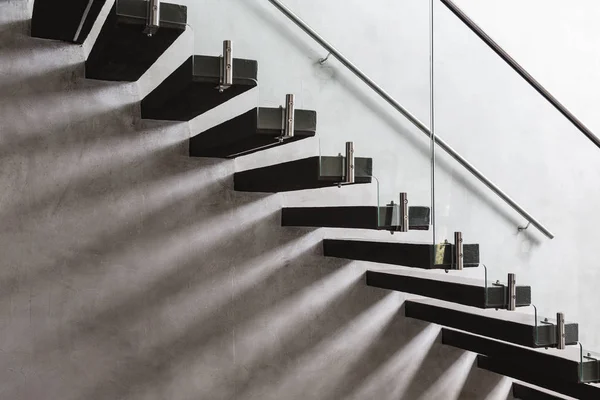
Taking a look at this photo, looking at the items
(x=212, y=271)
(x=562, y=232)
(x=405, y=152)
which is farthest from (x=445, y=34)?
(x=562, y=232)

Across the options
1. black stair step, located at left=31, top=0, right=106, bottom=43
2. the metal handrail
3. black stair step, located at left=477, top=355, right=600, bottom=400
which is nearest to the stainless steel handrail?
the metal handrail

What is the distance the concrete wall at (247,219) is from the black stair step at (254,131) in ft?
0.43

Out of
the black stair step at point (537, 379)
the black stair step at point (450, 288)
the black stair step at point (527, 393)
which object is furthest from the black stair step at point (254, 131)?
the black stair step at point (527, 393)

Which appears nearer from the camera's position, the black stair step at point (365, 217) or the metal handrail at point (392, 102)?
the black stair step at point (365, 217)

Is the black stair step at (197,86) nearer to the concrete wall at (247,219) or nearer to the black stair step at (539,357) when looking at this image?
the concrete wall at (247,219)

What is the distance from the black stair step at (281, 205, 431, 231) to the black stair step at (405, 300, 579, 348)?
0.63 meters

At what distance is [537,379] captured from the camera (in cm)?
366

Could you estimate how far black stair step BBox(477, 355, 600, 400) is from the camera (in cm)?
326

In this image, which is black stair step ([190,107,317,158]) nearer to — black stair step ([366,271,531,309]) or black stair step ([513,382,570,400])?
black stair step ([366,271,531,309])

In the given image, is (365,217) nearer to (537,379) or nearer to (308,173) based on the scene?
(308,173)

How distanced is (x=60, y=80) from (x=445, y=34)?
194 cm

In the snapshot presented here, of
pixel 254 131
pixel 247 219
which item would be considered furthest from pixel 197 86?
pixel 247 219

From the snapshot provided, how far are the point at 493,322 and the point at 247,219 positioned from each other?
1466 mm

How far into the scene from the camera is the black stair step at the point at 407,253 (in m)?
2.90
